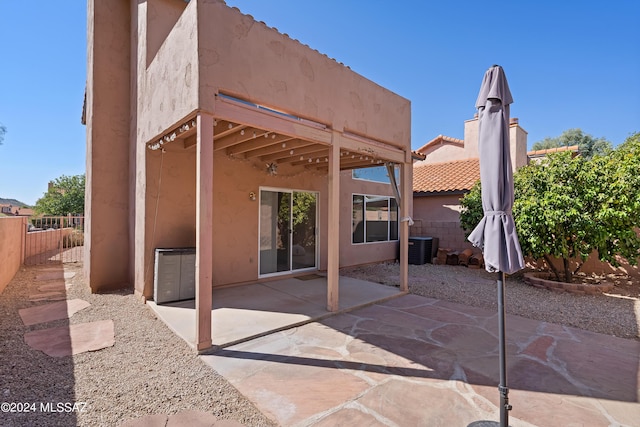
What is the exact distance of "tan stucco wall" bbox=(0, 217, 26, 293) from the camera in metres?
6.94

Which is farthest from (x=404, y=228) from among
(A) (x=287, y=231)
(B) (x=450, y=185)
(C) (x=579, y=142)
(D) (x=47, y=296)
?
(C) (x=579, y=142)

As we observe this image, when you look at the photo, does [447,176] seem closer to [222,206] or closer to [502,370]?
[222,206]

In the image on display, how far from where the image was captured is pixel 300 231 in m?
8.76

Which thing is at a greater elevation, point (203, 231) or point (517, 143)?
point (517, 143)

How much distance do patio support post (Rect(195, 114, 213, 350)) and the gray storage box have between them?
2.40 metres

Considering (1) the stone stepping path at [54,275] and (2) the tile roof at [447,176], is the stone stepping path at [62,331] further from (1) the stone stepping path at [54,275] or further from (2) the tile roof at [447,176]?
(2) the tile roof at [447,176]

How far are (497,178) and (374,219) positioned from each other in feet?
28.6

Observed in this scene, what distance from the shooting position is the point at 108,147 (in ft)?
23.6

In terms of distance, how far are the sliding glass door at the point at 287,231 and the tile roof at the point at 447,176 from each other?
6661 millimetres

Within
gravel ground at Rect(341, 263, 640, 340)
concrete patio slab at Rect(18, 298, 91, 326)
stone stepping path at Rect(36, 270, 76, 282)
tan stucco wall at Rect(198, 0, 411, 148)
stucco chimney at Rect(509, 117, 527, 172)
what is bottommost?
gravel ground at Rect(341, 263, 640, 340)

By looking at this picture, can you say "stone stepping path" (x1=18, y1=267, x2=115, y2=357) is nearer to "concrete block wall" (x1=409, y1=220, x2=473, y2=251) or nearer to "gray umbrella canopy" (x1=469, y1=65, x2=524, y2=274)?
"gray umbrella canopy" (x1=469, y1=65, x2=524, y2=274)

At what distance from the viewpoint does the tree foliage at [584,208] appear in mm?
6809

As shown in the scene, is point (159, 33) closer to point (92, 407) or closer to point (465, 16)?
point (92, 407)

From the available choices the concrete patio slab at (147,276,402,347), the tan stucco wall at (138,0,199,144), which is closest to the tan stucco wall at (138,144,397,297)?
the concrete patio slab at (147,276,402,347)
